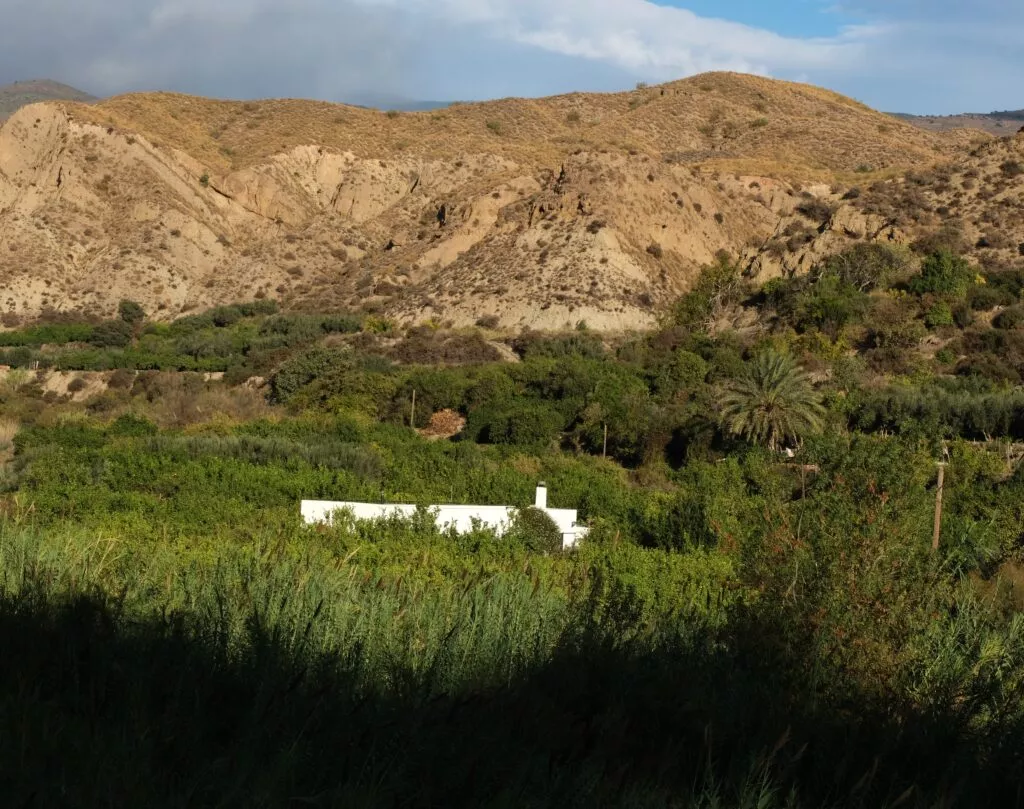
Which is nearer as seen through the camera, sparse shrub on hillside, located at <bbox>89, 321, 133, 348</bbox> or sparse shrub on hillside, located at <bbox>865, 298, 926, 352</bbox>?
sparse shrub on hillside, located at <bbox>865, 298, 926, 352</bbox>

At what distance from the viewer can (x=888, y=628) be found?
863 cm

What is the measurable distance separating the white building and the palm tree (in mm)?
9643

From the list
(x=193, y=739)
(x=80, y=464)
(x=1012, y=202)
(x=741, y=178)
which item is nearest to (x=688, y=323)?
(x=1012, y=202)

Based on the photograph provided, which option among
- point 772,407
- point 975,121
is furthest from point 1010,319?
point 975,121

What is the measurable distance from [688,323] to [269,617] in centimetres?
4464

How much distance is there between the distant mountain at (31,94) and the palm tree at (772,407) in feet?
522

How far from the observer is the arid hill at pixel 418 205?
56156 millimetres

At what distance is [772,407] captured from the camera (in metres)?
31.3

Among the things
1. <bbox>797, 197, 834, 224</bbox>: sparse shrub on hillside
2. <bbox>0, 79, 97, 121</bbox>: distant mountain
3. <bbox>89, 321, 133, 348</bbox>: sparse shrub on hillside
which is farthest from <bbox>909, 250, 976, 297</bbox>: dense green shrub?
<bbox>0, 79, 97, 121</bbox>: distant mountain

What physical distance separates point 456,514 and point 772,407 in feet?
41.0

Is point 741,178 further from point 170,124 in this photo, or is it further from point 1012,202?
point 170,124

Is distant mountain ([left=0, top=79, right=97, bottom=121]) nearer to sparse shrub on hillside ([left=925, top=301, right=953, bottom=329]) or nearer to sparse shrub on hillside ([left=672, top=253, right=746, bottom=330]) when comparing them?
sparse shrub on hillside ([left=672, top=253, right=746, bottom=330])

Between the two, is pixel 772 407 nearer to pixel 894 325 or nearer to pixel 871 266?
pixel 894 325

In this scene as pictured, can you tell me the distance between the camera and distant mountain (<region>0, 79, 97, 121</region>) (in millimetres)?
172800
